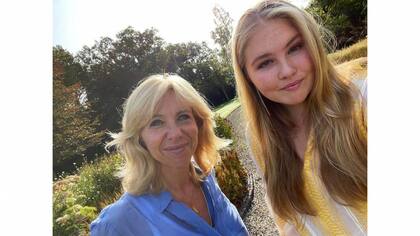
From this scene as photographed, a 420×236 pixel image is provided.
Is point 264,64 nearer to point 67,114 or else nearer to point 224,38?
point 224,38

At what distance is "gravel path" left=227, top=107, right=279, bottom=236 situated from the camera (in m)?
1.46

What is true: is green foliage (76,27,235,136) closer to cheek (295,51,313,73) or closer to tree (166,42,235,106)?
tree (166,42,235,106)

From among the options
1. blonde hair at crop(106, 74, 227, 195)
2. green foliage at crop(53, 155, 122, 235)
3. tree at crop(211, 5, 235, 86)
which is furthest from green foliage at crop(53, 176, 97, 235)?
tree at crop(211, 5, 235, 86)

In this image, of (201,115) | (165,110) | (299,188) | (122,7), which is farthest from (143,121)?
(299,188)

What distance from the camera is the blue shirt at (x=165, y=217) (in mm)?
1449

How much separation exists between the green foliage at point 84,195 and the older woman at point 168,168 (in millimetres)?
39

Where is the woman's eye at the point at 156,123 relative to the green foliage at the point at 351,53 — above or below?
below

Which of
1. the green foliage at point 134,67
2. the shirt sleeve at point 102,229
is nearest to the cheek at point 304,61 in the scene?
the green foliage at point 134,67

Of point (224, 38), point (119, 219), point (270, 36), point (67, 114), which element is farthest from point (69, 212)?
point (270, 36)

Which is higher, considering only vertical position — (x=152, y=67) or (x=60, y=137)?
(x=152, y=67)

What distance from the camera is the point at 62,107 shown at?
160 centimetres

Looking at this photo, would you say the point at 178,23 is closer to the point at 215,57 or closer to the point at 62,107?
the point at 215,57

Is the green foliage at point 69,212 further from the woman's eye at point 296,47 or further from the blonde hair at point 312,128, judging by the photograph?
the woman's eye at point 296,47

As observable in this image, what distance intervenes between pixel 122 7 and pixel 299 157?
0.78 meters
